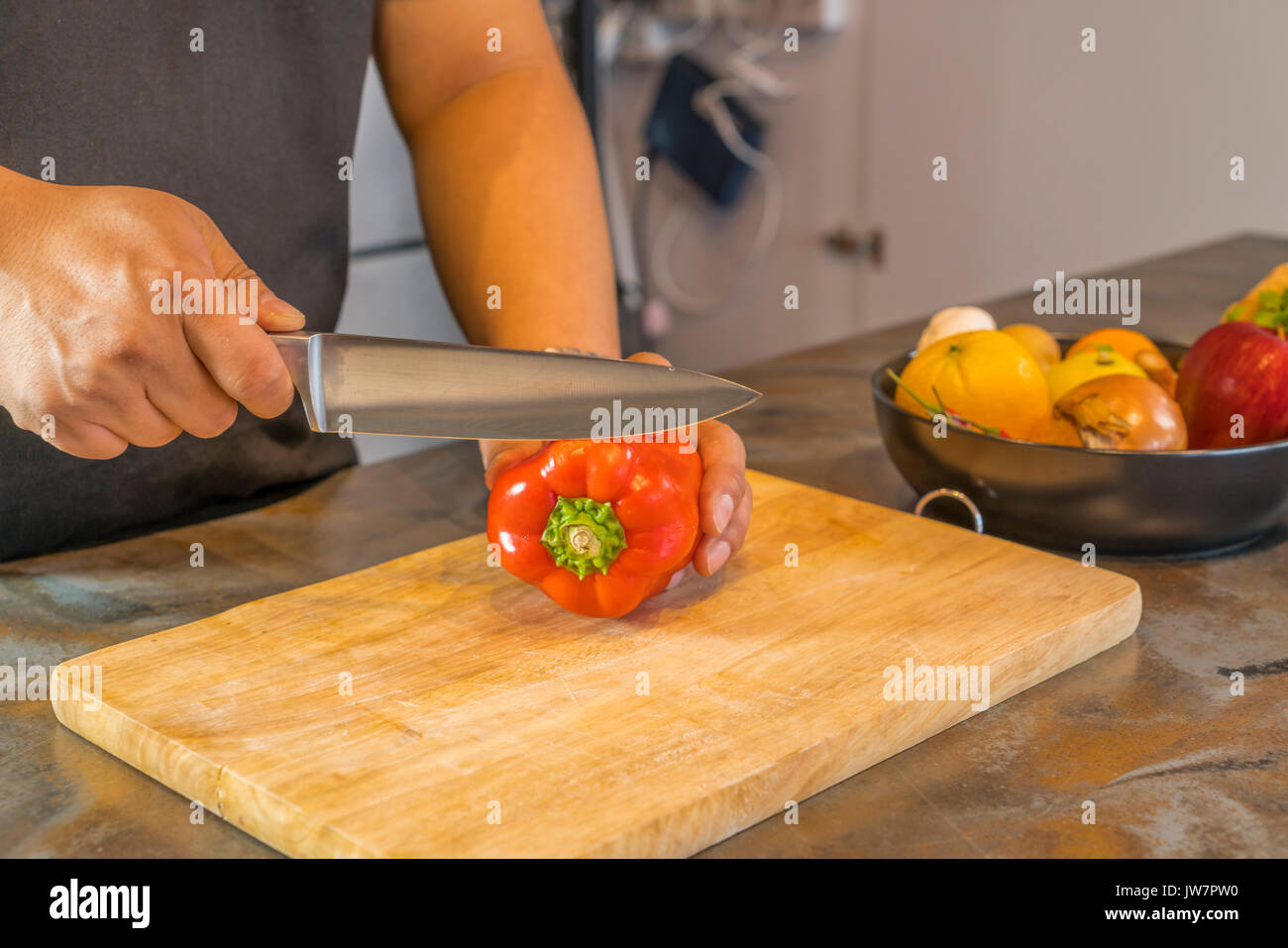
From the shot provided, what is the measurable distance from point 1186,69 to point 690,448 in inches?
82.1

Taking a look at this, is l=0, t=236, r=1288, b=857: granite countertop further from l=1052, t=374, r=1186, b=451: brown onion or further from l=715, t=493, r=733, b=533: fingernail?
l=715, t=493, r=733, b=533: fingernail

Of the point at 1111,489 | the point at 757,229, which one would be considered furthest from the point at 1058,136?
the point at 1111,489

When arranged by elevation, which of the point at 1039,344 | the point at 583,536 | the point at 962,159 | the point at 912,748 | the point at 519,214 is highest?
the point at 962,159

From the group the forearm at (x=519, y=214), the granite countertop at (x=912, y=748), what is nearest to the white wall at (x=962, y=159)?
the forearm at (x=519, y=214)

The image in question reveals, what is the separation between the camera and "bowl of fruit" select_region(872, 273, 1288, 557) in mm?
876

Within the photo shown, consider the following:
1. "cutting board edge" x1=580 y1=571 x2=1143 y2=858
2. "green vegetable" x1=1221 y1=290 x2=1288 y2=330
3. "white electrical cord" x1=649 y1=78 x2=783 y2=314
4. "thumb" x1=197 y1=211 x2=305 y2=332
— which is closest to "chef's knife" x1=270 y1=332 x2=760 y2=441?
"thumb" x1=197 y1=211 x2=305 y2=332

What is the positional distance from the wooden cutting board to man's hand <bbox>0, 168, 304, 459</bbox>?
0.17 metres

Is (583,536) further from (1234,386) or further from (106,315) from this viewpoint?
(1234,386)

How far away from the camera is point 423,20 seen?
1182 millimetres

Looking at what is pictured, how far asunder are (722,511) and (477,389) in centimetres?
19

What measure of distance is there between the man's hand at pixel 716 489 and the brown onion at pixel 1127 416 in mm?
262

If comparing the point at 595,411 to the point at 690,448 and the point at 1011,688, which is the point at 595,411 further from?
the point at 1011,688

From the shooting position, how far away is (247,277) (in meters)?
0.77

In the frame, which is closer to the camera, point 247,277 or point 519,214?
point 247,277
